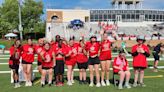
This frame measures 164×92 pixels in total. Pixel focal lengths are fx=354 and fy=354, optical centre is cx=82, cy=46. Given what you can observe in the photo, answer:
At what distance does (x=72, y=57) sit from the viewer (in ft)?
40.1

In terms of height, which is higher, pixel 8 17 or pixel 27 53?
pixel 8 17

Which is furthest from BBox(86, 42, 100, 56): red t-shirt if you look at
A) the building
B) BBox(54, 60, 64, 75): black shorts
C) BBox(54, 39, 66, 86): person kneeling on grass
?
the building

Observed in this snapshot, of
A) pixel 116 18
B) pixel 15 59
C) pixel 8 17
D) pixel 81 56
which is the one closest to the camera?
pixel 15 59

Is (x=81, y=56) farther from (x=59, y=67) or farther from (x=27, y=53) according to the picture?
(x=27, y=53)

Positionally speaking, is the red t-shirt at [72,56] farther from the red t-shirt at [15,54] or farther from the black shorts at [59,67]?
the red t-shirt at [15,54]

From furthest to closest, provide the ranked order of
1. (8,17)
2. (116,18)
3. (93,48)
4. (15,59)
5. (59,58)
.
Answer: (116,18) → (8,17) → (59,58) → (15,59) → (93,48)

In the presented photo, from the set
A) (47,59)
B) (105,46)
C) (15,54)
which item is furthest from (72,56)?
(15,54)

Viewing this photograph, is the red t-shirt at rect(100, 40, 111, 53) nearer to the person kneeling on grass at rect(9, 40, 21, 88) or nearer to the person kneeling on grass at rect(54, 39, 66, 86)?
the person kneeling on grass at rect(54, 39, 66, 86)

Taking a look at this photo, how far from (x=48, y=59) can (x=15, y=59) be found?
1173mm

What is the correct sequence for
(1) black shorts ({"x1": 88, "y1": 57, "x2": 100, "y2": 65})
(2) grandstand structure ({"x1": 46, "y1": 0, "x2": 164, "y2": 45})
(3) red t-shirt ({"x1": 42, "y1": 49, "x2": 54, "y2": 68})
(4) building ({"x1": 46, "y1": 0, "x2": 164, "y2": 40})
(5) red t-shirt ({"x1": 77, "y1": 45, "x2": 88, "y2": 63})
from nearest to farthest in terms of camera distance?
(3) red t-shirt ({"x1": 42, "y1": 49, "x2": 54, "y2": 68}) → (1) black shorts ({"x1": 88, "y1": 57, "x2": 100, "y2": 65}) → (5) red t-shirt ({"x1": 77, "y1": 45, "x2": 88, "y2": 63}) → (2) grandstand structure ({"x1": 46, "y1": 0, "x2": 164, "y2": 45}) → (4) building ({"x1": 46, "y1": 0, "x2": 164, "y2": 40})

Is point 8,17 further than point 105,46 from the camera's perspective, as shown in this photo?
Yes

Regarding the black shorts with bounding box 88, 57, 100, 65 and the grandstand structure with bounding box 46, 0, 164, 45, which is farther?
the grandstand structure with bounding box 46, 0, 164, 45

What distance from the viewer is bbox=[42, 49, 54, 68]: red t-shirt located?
38.7ft

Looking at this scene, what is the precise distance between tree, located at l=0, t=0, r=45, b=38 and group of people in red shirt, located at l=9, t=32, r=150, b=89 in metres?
65.8
